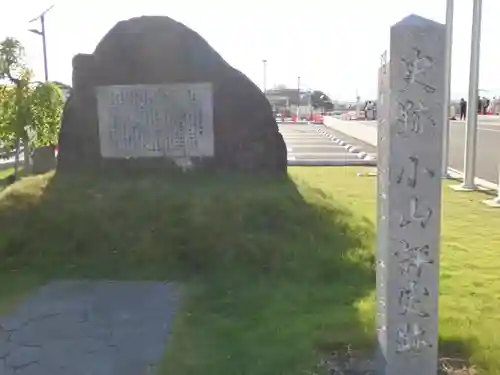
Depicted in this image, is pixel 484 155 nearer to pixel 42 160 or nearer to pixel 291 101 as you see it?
pixel 42 160

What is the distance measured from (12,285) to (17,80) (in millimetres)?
6883

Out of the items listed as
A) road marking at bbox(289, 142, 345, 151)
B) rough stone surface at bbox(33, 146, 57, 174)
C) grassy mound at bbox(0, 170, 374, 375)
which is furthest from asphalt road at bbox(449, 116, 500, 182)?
rough stone surface at bbox(33, 146, 57, 174)

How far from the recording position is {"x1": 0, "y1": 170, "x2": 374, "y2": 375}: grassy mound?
14.0ft

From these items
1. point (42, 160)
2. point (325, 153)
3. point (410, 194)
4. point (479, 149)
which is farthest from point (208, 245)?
point (479, 149)

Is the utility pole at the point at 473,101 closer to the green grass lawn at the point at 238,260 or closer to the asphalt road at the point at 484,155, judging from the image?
the asphalt road at the point at 484,155

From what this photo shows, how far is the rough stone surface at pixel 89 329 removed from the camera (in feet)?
11.4

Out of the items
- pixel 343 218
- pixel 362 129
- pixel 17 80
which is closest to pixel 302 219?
pixel 343 218

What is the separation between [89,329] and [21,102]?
762 cm

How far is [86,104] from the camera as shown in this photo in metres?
6.51

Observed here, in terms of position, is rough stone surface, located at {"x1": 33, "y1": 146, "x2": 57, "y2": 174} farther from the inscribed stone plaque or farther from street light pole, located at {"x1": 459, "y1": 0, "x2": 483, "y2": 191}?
street light pole, located at {"x1": 459, "y1": 0, "x2": 483, "y2": 191}

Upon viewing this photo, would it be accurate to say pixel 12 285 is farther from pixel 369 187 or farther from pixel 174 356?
pixel 369 187

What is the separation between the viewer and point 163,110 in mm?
6262

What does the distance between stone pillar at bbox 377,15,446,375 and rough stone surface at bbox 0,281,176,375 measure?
1.46m

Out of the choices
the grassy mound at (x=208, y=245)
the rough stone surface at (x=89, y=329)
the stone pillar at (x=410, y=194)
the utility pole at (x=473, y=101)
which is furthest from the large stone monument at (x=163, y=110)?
the utility pole at (x=473, y=101)
